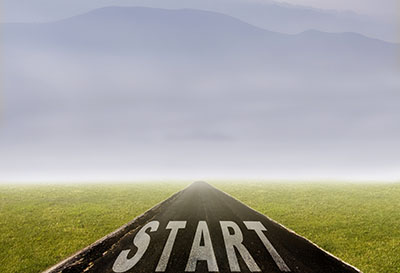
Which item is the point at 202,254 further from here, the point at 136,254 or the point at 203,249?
Result: the point at 136,254

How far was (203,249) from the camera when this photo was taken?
321 inches

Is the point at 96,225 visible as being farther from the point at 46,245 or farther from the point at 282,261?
the point at 282,261

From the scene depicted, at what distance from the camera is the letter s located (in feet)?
22.0

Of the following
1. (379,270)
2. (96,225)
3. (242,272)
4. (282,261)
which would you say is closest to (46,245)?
(96,225)

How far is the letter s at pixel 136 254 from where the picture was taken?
671 cm

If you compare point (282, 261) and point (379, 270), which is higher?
point (282, 261)

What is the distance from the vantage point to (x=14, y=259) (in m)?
8.72

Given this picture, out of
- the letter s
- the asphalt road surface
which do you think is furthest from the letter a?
the letter s

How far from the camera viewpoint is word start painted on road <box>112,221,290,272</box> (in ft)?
22.2

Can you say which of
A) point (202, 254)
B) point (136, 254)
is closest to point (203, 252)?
point (202, 254)

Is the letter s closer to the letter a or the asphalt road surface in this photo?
the asphalt road surface

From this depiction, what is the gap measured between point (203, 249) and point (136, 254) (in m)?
2.32

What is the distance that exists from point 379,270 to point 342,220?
29.2ft

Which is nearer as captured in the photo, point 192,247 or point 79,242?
point 192,247
